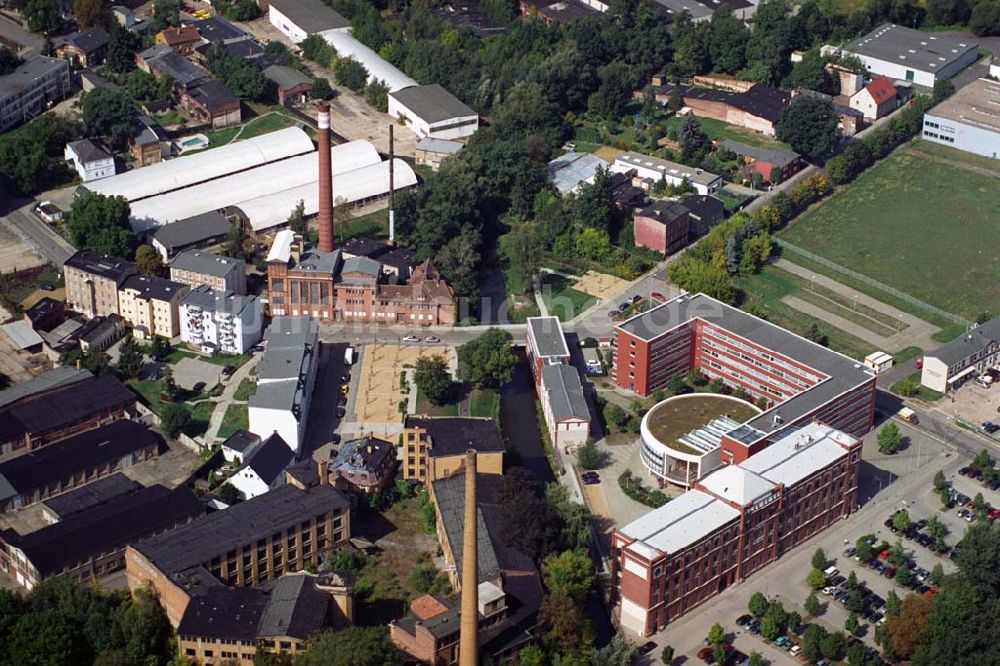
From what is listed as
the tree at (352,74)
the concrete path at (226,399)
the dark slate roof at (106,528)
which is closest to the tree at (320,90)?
the tree at (352,74)

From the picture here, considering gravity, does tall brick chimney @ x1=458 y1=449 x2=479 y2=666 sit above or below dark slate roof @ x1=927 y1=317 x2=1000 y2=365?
above

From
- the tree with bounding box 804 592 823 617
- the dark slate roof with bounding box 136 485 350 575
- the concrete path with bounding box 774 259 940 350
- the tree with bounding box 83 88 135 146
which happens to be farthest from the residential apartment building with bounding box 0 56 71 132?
the tree with bounding box 804 592 823 617

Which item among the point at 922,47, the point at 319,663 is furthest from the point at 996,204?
the point at 319,663

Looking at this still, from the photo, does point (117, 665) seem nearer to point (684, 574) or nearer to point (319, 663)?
point (319, 663)

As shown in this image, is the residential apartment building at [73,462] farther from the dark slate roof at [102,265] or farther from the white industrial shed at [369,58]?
the white industrial shed at [369,58]

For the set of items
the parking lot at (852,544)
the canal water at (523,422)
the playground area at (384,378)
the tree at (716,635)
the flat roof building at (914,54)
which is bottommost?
the canal water at (523,422)

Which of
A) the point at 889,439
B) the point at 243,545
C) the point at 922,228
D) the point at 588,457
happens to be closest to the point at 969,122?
the point at 922,228

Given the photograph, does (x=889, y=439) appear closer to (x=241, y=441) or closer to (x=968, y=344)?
(x=968, y=344)

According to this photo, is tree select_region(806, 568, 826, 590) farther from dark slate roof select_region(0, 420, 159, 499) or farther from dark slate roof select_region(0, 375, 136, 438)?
dark slate roof select_region(0, 375, 136, 438)
